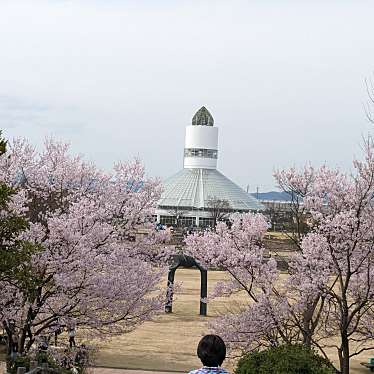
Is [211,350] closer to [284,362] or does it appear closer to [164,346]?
[284,362]

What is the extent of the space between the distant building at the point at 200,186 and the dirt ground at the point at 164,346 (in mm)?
50565

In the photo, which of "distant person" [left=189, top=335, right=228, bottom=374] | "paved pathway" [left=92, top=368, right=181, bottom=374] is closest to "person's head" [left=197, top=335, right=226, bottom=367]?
"distant person" [left=189, top=335, right=228, bottom=374]

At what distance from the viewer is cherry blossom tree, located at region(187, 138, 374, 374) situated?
10.7 m

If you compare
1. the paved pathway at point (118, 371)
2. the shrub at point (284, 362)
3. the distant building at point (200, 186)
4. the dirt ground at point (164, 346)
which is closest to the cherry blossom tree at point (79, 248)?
the paved pathway at point (118, 371)

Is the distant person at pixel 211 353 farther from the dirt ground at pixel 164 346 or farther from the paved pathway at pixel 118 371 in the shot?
the paved pathway at pixel 118 371

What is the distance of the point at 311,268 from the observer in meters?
11.2

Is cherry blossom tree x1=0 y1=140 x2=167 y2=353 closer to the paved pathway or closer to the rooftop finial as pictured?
the paved pathway

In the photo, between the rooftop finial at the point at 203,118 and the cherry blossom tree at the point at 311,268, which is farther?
the rooftop finial at the point at 203,118

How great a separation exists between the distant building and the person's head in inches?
2761

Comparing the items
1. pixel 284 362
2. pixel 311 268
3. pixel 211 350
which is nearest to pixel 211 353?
pixel 211 350

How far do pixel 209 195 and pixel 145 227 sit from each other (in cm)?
6577

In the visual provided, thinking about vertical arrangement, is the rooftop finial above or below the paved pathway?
above

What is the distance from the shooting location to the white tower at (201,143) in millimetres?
83188

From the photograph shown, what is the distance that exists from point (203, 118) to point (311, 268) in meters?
72.8
